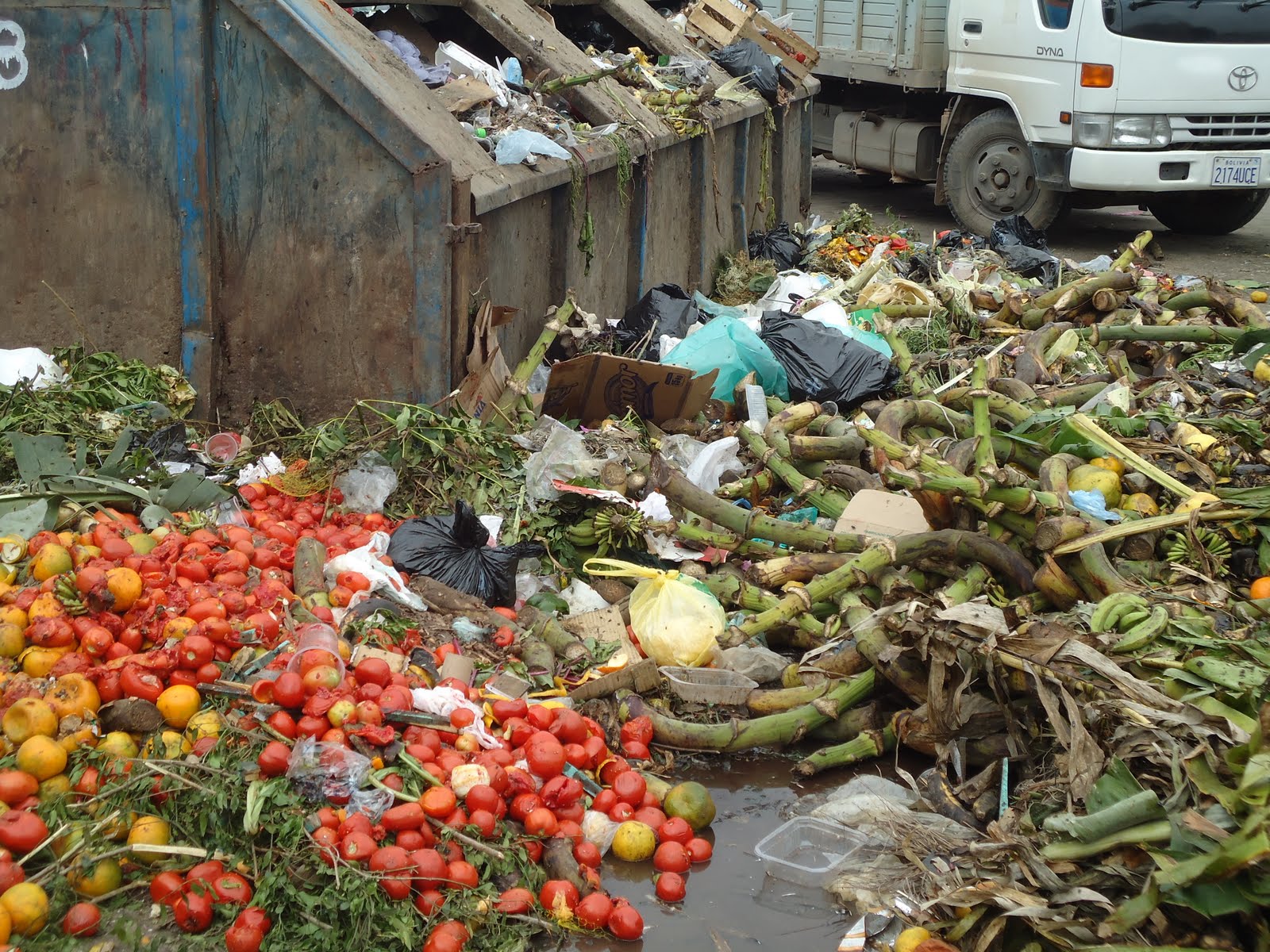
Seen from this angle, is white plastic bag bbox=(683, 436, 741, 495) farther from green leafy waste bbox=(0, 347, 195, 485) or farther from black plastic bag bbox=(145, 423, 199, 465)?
green leafy waste bbox=(0, 347, 195, 485)

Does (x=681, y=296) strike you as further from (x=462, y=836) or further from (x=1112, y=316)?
(x=462, y=836)

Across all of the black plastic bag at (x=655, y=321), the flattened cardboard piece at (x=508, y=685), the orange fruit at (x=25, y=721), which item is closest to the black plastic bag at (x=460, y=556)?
the flattened cardboard piece at (x=508, y=685)

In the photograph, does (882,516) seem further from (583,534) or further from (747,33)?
(747,33)

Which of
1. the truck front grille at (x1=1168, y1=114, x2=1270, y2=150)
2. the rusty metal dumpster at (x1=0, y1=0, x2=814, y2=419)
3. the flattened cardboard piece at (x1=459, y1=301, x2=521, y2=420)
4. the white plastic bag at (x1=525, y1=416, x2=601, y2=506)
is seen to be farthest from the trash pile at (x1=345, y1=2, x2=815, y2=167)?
the truck front grille at (x1=1168, y1=114, x2=1270, y2=150)

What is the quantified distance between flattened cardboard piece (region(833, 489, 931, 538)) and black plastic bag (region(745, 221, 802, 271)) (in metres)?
5.48

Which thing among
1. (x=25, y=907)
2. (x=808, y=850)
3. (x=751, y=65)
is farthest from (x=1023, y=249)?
(x=25, y=907)

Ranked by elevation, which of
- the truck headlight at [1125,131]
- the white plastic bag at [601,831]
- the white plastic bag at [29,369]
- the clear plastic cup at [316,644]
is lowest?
the white plastic bag at [601,831]

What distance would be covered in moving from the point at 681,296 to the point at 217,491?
3.50 m

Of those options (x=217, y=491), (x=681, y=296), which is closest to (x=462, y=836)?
(x=217, y=491)

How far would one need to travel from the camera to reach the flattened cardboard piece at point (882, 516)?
181 inches

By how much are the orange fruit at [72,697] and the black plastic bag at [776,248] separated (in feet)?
24.6

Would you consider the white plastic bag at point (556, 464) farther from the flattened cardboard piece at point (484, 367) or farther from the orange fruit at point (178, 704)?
the orange fruit at point (178, 704)

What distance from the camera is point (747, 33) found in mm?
10703

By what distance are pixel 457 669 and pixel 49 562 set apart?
4.22ft
